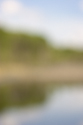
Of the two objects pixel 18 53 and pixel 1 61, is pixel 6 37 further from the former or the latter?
pixel 1 61

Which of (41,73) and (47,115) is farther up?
(47,115)

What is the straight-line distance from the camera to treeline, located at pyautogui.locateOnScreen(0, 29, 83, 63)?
21.0 m

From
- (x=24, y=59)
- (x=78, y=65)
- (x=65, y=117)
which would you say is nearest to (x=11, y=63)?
(x=24, y=59)

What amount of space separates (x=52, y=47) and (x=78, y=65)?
391cm

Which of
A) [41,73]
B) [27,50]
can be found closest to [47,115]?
[41,73]

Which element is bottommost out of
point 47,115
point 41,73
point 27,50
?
point 41,73

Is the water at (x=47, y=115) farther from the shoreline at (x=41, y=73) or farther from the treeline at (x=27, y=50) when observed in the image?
the treeline at (x=27, y=50)

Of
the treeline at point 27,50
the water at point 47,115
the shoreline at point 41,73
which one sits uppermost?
the treeline at point 27,50

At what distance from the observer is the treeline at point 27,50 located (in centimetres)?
2097

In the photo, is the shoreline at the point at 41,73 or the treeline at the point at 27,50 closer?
the shoreline at the point at 41,73

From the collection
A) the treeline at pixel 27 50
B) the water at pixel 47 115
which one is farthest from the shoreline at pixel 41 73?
the water at pixel 47 115

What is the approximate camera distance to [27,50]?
22562mm

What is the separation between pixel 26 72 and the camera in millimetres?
18031

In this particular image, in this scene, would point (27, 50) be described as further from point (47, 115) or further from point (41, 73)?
point (47, 115)
